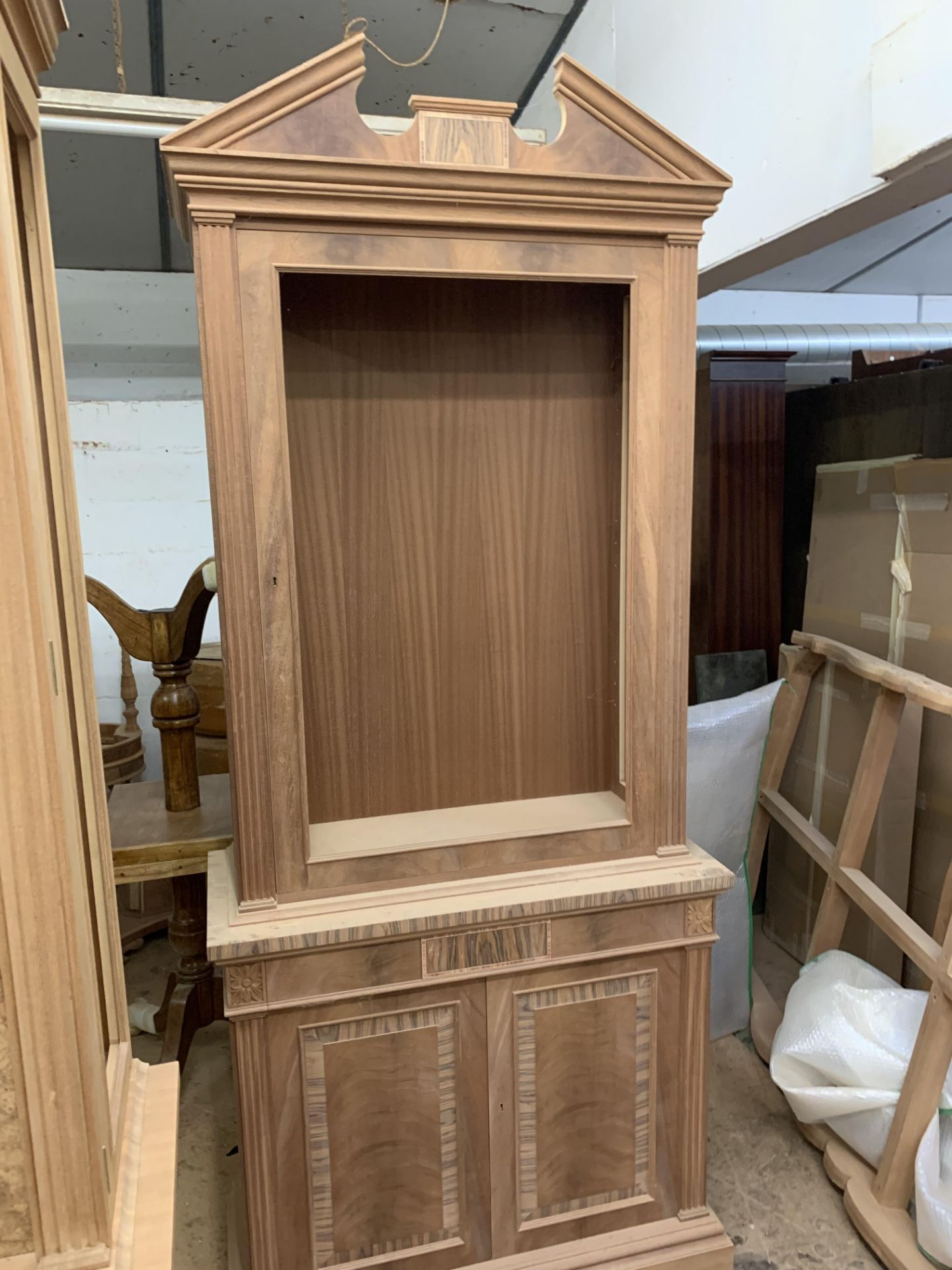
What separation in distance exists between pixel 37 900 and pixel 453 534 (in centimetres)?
92

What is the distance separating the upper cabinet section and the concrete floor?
1721 mm

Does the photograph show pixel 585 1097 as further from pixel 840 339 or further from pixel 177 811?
pixel 840 339

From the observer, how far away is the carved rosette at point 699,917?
1341 millimetres

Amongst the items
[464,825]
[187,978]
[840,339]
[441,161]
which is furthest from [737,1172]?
[840,339]

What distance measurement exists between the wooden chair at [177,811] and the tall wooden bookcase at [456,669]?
0.39 m

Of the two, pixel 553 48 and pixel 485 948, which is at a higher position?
pixel 553 48

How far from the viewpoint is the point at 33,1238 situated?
65 cm

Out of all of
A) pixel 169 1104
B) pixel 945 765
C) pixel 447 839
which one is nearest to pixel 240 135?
pixel 447 839

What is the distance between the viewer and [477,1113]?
1.33m

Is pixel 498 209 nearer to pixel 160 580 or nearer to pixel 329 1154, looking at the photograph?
pixel 329 1154

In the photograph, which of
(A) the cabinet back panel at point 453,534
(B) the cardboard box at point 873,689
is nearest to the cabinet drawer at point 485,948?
(A) the cabinet back panel at point 453,534

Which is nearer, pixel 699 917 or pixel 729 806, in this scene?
pixel 699 917

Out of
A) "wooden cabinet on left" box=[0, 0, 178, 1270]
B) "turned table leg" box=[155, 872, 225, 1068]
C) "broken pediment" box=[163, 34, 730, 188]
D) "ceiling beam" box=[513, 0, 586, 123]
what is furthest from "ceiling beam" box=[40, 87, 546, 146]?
"turned table leg" box=[155, 872, 225, 1068]

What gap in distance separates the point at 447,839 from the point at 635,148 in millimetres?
1002
